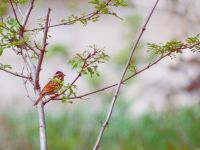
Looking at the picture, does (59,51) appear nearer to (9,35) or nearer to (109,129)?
(109,129)

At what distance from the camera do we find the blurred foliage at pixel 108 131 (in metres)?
4.65

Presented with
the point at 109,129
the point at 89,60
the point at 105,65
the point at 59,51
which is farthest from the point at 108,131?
the point at 89,60

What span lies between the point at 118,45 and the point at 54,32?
2.92ft

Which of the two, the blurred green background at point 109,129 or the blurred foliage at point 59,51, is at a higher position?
the blurred foliage at point 59,51

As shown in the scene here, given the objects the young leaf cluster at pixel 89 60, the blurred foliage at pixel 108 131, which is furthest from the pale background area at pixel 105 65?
the young leaf cluster at pixel 89 60

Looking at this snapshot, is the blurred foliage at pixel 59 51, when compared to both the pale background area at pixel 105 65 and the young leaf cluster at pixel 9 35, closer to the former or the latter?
the pale background area at pixel 105 65

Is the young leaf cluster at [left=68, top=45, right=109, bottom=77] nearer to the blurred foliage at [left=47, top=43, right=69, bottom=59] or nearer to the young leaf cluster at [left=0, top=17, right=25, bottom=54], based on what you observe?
the young leaf cluster at [left=0, top=17, right=25, bottom=54]

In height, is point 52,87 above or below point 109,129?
below

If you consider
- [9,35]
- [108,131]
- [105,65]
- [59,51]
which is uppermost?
[105,65]

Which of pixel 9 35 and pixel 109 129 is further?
pixel 109 129

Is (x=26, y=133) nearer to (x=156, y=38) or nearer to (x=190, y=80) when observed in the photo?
(x=190, y=80)

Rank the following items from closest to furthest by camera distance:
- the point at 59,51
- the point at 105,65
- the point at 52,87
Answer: the point at 52,87 < the point at 59,51 < the point at 105,65

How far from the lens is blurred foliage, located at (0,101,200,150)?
4.65 metres

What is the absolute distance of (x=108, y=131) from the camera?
5332 mm
